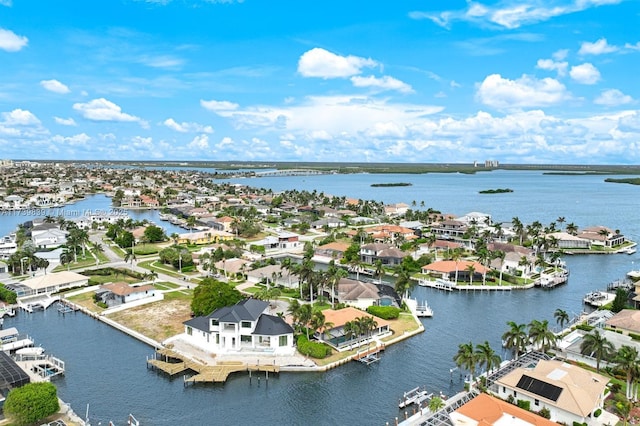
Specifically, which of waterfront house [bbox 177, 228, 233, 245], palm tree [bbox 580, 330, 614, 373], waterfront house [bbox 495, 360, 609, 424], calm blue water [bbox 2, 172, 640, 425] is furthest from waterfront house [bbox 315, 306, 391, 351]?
waterfront house [bbox 177, 228, 233, 245]

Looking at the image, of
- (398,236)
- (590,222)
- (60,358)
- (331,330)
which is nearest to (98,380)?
(60,358)

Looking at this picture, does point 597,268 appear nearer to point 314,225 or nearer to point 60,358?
point 314,225

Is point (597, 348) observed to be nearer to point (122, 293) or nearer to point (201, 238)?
point (122, 293)

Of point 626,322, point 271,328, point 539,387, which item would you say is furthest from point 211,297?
point 626,322

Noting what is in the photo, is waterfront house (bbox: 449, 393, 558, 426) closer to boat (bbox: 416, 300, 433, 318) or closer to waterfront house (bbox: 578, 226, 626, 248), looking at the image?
boat (bbox: 416, 300, 433, 318)

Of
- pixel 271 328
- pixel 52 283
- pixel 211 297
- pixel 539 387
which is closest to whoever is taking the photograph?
pixel 539 387

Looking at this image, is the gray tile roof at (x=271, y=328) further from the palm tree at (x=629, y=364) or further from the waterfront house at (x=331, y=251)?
the waterfront house at (x=331, y=251)
